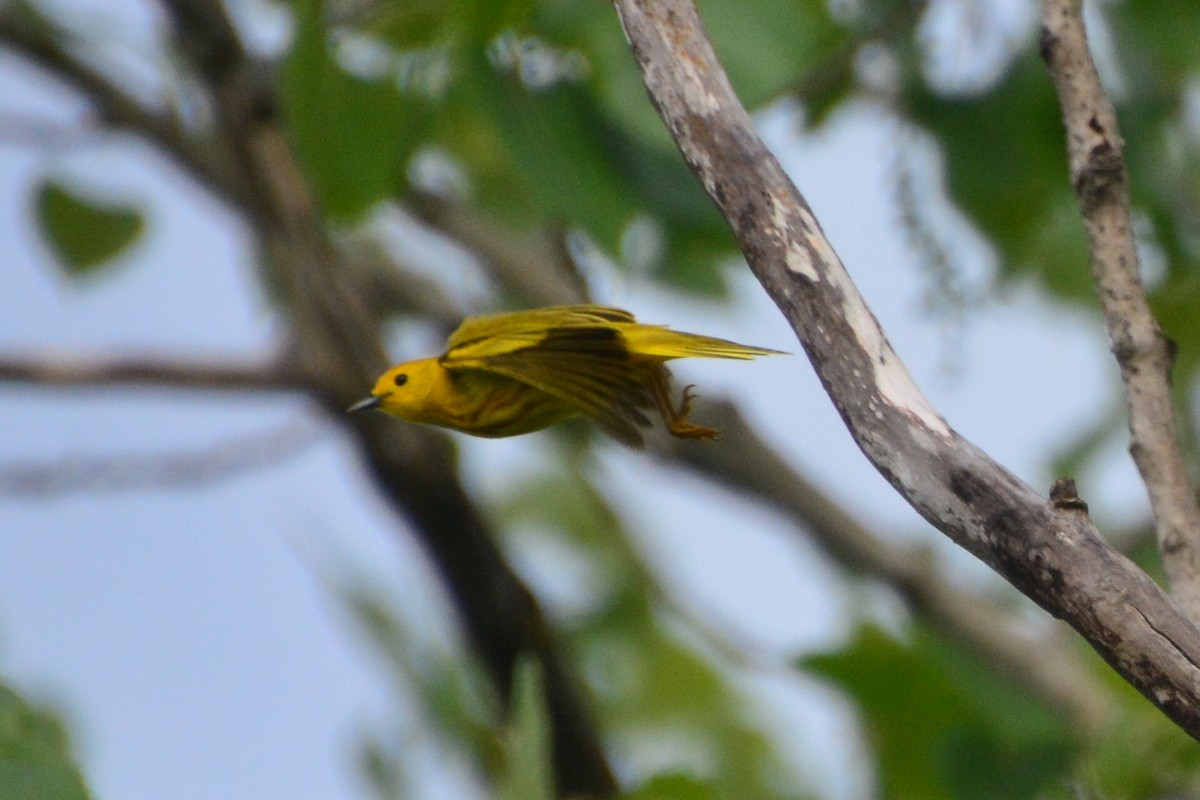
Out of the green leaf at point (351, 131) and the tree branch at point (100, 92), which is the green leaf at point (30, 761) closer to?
the green leaf at point (351, 131)

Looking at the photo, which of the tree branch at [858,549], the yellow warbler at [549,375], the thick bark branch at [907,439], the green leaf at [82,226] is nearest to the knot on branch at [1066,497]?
the thick bark branch at [907,439]

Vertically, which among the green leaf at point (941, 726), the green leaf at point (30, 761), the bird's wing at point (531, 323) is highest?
the bird's wing at point (531, 323)

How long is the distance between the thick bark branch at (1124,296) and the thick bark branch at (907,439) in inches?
10.5

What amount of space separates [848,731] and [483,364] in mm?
1655

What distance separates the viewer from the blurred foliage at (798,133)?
5.47 feet

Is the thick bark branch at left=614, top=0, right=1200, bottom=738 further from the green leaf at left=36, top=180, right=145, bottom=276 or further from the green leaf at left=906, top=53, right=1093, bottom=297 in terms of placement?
the green leaf at left=36, top=180, right=145, bottom=276

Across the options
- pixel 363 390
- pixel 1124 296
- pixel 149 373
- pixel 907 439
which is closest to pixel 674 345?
pixel 907 439

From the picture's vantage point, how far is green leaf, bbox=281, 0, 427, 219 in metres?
1.76

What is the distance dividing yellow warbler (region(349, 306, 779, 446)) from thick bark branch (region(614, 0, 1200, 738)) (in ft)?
0.29

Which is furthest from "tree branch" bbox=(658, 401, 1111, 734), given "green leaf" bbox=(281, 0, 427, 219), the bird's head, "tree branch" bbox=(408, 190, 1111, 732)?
the bird's head

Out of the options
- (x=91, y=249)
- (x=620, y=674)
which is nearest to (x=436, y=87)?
(x=91, y=249)

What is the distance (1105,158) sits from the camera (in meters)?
1.13

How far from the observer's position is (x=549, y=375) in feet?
3.56

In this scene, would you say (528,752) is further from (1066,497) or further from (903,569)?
(903,569)
